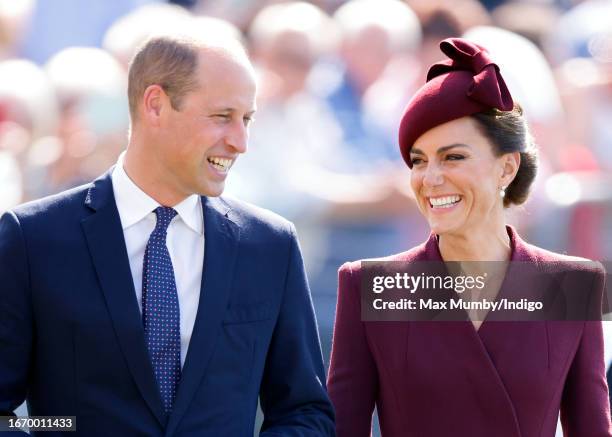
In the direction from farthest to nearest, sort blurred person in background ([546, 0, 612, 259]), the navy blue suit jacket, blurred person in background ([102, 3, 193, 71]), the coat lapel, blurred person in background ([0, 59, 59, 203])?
blurred person in background ([102, 3, 193, 71])
blurred person in background ([0, 59, 59, 203])
blurred person in background ([546, 0, 612, 259])
the coat lapel
the navy blue suit jacket

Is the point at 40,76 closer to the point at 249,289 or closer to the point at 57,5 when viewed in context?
the point at 57,5

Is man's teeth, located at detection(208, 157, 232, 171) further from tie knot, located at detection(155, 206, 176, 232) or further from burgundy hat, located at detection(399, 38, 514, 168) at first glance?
burgundy hat, located at detection(399, 38, 514, 168)

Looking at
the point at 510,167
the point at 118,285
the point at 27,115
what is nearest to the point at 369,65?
the point at 27,115

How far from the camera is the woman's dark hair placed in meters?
3.09

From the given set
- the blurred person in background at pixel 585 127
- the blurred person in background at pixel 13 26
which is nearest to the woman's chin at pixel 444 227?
the blurred person in background at pixel 585 127

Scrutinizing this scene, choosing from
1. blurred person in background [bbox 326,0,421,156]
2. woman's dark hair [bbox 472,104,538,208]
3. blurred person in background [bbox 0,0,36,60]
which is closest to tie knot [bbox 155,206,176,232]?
woman's dark hair [bbox 472,104,538,208]

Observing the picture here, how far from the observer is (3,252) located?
108 inches

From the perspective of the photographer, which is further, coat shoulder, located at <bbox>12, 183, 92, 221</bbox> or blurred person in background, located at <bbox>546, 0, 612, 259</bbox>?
blurred person in background, located at <bbox>546, 0, 612, 259</bbox>

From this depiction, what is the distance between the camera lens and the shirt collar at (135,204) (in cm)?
287

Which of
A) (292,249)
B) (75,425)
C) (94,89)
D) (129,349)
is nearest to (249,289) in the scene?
(292,249)

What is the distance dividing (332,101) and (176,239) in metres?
3.22

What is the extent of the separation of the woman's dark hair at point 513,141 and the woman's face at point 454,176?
26mm

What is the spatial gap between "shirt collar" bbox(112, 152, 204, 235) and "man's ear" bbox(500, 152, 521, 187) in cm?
85

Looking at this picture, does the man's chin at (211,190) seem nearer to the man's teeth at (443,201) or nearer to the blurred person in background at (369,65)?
the man's teeth at (443,201)
